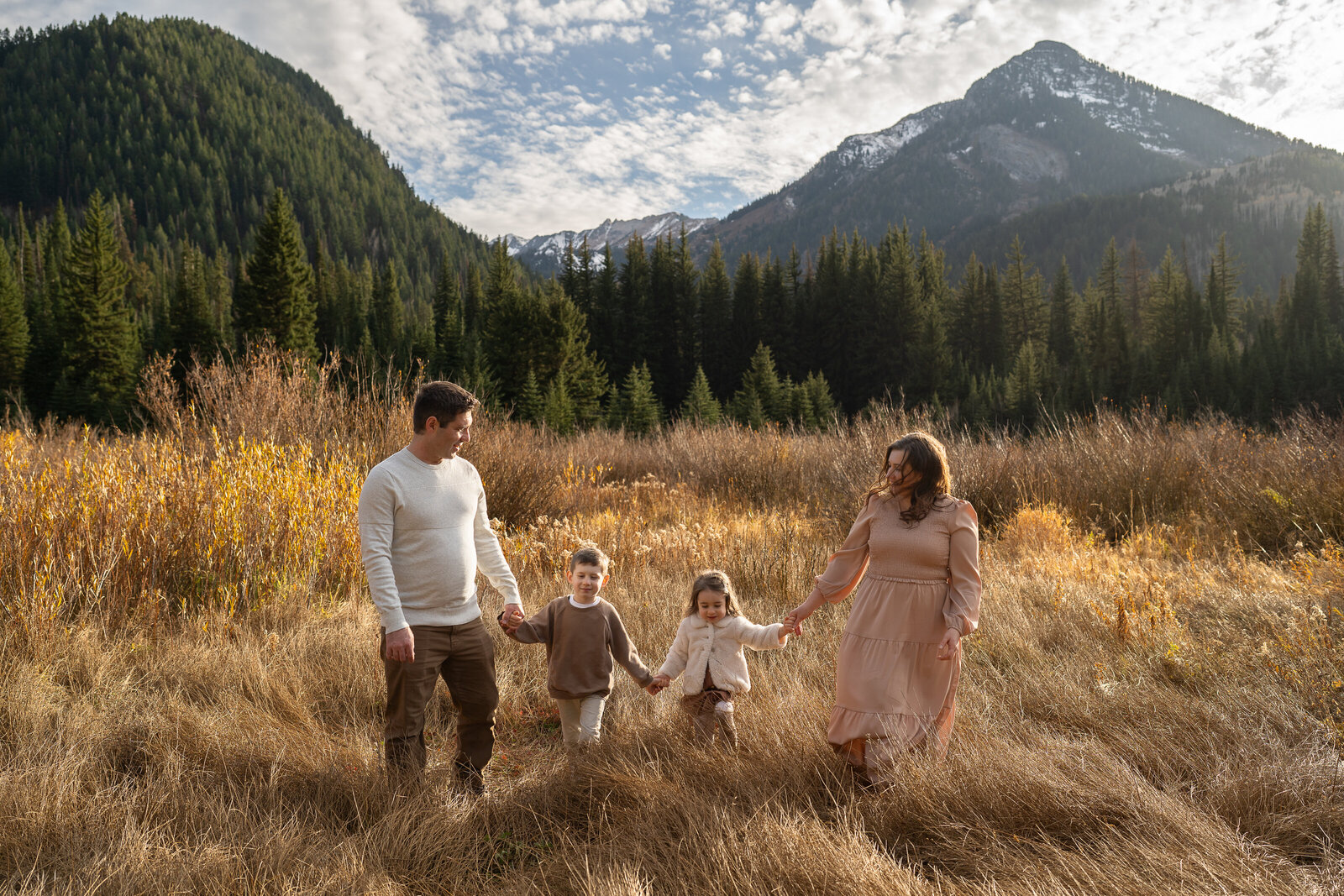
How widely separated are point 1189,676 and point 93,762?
17.1 ft

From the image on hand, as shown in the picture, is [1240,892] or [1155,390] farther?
[1155,390]

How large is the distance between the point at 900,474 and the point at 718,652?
1139 mm

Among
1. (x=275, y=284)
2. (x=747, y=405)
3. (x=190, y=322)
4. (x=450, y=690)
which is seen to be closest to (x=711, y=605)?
(x=450, y=690)

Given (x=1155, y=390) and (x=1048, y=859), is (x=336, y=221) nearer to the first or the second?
(x=1155, y=390)

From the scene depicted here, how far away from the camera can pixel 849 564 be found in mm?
3025

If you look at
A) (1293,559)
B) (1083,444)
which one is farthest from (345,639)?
(1083,444)

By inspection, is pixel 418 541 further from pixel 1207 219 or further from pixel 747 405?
pixel 1207 219

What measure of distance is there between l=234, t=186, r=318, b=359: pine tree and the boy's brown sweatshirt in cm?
3956

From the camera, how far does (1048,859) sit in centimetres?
212

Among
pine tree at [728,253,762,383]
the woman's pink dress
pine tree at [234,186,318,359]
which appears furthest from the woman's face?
pine tree at [728,253,762,383]

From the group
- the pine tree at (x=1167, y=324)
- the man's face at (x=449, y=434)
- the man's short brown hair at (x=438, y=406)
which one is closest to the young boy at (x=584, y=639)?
the man's face at (x=449, y=434)

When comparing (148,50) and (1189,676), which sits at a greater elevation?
(148,50)

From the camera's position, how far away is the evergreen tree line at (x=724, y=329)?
124ft

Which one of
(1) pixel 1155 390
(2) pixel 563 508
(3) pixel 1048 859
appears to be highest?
(3) pixel 1048 859
